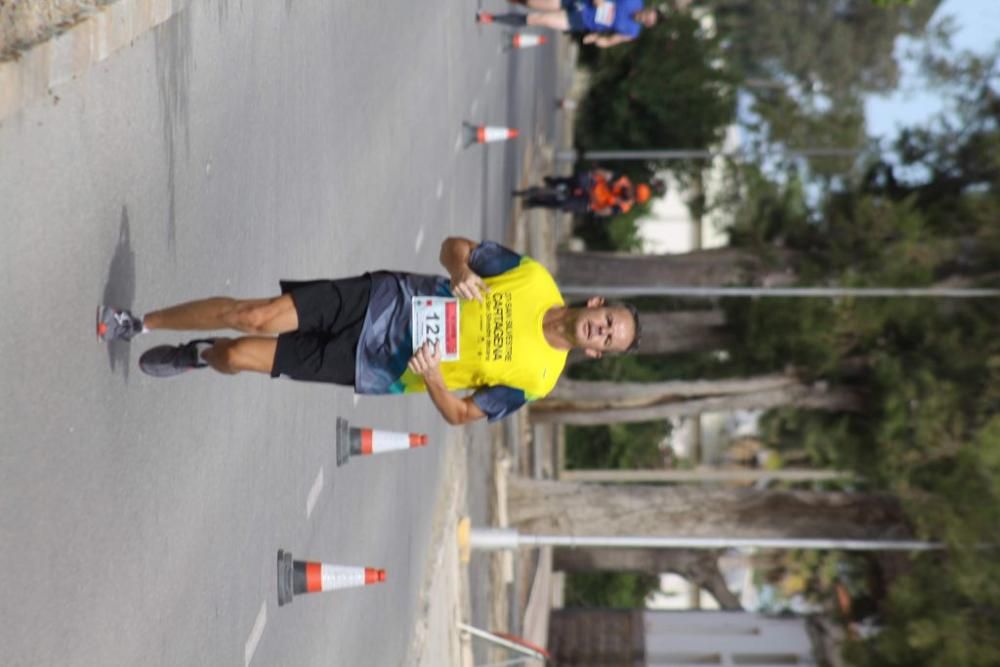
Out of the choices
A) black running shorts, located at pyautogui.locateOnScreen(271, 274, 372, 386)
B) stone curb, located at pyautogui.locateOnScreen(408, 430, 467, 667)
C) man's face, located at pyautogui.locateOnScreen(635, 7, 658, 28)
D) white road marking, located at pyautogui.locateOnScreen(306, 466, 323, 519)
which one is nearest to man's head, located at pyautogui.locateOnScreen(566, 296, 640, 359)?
black running shorts, located at pyautogui.locateOnScreen(271, 274, 372, 386)

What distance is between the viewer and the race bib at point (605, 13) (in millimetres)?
16797

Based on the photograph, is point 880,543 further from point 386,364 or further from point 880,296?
point 386,364

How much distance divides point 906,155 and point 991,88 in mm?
1746

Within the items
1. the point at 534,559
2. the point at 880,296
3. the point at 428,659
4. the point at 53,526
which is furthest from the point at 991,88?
the point at 53,526

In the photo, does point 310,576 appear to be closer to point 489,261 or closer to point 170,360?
point 170,360

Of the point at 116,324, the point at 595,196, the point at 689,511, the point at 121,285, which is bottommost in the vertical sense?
the point at 689,511

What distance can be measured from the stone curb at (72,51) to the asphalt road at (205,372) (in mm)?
120

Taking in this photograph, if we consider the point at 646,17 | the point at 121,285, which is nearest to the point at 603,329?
the point at 121,285

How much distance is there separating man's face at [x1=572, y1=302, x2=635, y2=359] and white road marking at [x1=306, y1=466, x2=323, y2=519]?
9.40 feet

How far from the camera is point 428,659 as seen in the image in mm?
11438

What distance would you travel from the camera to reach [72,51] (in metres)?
4.98

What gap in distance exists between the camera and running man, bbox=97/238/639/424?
6.70 metres

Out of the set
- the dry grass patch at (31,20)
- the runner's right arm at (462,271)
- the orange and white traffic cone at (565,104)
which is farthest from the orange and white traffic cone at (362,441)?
the orange and white traffic cone at (565,104)

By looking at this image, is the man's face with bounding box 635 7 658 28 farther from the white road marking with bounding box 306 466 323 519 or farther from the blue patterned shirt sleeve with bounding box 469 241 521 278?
the blue patterned shirt sleeve with bounding box 469 241 521 278
